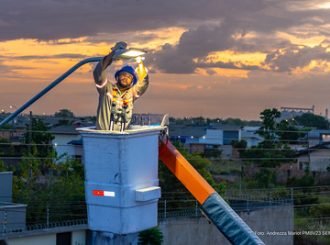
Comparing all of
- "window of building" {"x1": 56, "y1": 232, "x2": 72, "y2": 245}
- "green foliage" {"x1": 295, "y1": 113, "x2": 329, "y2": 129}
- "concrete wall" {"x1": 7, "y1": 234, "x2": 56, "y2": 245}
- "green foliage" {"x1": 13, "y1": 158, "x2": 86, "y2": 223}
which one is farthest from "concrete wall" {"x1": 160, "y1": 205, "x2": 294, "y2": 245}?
"green foliage" {"x1": 295, "y1": 113, "x2": 329, "y2": 129}

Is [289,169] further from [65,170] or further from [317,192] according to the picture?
[65,170]

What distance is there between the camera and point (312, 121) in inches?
5202

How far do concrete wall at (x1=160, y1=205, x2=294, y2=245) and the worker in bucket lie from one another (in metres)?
15.3

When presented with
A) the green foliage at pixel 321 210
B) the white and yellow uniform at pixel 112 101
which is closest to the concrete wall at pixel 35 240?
the white and yellow uniform at pixel 112 101

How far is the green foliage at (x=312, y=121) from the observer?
129 meters

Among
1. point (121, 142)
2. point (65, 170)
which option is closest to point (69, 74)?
point (121, 142)

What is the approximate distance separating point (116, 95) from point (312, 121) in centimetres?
12080

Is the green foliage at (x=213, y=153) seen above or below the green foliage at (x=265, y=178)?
above

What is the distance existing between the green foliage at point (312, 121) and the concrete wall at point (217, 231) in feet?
316

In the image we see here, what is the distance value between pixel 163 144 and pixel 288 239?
786 inches

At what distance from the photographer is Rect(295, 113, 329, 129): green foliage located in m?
129

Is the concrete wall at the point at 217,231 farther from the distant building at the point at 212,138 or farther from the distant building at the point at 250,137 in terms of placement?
the distant building at the point at 250,137

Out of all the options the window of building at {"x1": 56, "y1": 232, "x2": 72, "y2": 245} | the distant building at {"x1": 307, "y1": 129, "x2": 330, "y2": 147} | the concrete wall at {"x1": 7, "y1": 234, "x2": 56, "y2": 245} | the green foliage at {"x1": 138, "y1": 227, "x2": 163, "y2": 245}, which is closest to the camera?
the concrete wall at {"x1": 7, "y1": 234, "x2": 56, "y2": 245}

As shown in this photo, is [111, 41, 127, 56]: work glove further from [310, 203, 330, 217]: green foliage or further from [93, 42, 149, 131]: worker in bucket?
[310, 203, 330, 217]: green foliage
